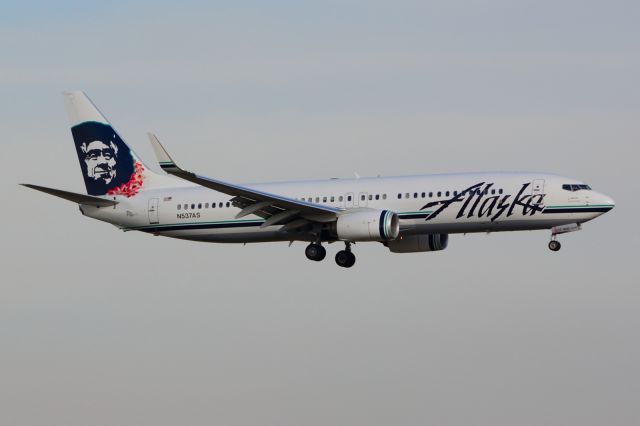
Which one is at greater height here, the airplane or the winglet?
the winglet

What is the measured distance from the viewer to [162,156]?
55.9m

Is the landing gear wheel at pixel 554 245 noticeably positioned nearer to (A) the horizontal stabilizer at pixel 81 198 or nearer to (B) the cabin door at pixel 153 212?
(B) the cabin door at pixel 153 212

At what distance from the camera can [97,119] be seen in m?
69.9

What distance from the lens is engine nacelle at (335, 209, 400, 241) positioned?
193 ft

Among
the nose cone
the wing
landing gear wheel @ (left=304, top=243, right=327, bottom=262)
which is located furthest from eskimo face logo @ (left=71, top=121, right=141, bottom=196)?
the nose cone

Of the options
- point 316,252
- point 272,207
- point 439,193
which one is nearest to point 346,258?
point 316,252

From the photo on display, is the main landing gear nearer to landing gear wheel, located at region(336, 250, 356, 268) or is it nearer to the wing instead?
landing gear wheel, located at region(336, 250, 356, 268)

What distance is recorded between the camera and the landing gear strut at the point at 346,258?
63938 millimetres

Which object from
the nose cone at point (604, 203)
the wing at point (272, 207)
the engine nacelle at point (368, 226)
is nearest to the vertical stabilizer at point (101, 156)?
the wing at point (272, 207)

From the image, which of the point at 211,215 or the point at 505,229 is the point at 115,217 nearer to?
the point at 211,215

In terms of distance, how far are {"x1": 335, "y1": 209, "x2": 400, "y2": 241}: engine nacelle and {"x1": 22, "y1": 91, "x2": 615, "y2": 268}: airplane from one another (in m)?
0.04

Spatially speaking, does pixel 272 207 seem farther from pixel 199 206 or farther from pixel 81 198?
pixel 81 198

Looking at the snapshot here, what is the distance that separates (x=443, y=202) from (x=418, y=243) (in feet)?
17.8

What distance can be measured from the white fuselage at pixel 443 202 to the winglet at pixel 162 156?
7.81m
